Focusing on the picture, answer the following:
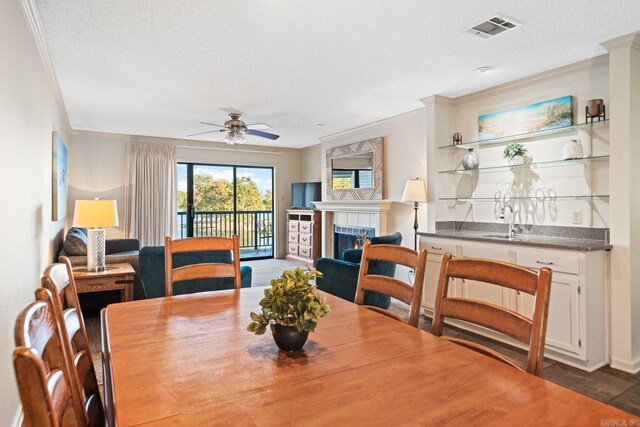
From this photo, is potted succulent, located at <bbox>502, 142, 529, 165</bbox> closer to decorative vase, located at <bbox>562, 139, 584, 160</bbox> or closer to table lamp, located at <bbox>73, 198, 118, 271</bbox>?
decorative vase, located at <bbox>562, 139, 584, 160</bbox>

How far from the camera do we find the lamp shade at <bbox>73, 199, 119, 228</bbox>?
380 cm

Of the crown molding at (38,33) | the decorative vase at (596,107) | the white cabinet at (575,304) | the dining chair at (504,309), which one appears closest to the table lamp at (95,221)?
the crown molding at (38,33)

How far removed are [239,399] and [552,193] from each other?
360 centimetres

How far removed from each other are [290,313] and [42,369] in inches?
28.1

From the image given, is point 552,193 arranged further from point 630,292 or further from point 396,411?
point 396,411

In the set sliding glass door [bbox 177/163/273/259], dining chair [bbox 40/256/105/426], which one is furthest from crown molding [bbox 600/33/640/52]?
sliding glass door [bbox 177/163/273/259]

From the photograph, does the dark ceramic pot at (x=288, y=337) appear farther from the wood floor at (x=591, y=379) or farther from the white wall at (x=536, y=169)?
the white wall at (x=536, y=169)

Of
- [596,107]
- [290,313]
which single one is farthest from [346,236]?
[290,313]

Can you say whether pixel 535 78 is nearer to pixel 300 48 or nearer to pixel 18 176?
pixel 300 48

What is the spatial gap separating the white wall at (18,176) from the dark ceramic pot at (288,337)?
5.02 feet

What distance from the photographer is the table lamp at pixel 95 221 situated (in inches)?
150

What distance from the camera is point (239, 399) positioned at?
3.04 ft

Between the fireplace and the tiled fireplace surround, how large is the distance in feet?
0.21

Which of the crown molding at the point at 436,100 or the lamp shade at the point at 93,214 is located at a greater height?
the crown molding at the point at 436,100
